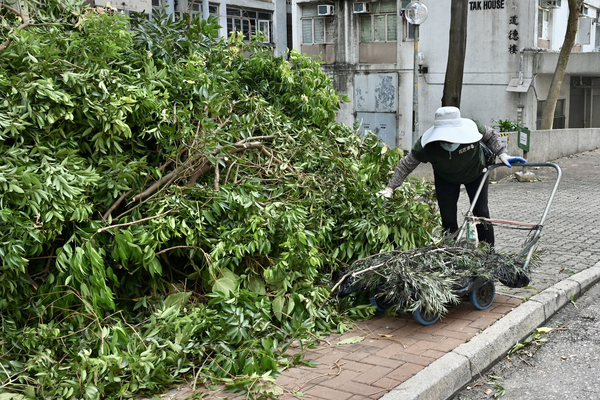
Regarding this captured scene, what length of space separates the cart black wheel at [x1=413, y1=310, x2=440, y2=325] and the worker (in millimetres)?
1194

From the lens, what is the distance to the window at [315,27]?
92.5ft

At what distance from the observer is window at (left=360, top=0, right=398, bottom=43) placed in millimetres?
26875

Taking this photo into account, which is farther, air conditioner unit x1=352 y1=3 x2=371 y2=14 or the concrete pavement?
air conditioner unit x1=352 y1=3 x2=371 y2=14

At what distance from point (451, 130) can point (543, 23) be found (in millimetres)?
21217

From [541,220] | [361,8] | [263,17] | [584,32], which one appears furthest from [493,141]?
[263,17]

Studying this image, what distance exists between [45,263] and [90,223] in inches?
16.0

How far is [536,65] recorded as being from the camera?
75.2 feet

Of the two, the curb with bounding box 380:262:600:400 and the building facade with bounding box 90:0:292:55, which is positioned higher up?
the building facade with bounding box 90:0:292:55

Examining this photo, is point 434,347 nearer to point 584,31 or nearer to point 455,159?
point 455,159

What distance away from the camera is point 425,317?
4.77 metres

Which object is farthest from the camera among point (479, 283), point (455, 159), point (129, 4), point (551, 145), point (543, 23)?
point (543, 23)

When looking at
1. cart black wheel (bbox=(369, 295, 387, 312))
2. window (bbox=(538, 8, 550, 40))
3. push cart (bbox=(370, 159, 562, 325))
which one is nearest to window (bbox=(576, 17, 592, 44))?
window (bbox=(538, 8, 550, 40))

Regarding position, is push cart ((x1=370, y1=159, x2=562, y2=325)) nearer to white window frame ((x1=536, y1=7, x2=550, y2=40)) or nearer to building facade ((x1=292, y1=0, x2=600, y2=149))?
building facade ((x1=292, y1=0, x2=600, y2=149))

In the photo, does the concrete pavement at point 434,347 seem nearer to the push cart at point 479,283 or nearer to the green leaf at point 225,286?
the push cart at point 479,283
